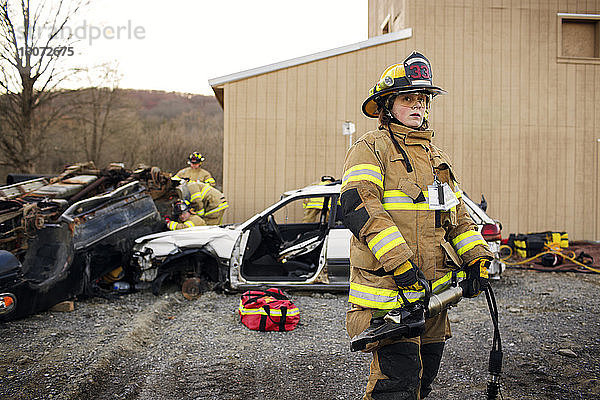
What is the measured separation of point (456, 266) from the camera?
8.87 ft

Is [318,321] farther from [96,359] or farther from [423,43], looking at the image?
[423,43]

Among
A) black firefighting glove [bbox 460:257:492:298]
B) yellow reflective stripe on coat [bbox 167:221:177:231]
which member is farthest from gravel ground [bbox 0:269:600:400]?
yellow reflective stripe on coat [bbox 167:221:177:231]

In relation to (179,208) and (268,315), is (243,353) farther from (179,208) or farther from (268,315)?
(179,208)

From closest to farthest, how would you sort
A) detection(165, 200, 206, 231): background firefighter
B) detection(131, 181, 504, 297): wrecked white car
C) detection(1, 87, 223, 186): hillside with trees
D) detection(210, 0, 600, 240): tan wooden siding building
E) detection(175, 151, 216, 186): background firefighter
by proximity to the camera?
1. detection(131, 181, 504, 297): wrecked white car
2. detection(165, 200, 206, 231): background firefighter
3. detection(175, 151, 216, 186): background firefighter
4. detection(210, 0, 600, 240): tan wooden siding building
5. detection(1, 87, 223, 186): hillside with trees

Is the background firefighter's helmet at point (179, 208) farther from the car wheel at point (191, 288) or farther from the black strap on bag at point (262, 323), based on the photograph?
the black strap on bag at point (262, 323)

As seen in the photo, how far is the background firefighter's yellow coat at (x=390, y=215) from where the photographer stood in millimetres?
2369

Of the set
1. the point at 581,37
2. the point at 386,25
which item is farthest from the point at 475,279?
the point at 386,25

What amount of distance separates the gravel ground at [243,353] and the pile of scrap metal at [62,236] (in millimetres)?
290

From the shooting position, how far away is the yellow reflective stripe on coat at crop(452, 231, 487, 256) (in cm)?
274

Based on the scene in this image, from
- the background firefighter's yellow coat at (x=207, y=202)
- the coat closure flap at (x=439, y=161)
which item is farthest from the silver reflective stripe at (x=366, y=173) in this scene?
the background firefighter's yellow coat at (x=207, y=202)

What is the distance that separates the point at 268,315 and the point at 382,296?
2687 mm

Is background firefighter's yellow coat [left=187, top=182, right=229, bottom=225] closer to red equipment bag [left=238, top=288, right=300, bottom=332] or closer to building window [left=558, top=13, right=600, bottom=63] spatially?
red equipment bag [left=238, top=288, right=300, bottom=332]

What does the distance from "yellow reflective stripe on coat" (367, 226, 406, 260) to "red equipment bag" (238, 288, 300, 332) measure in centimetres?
280

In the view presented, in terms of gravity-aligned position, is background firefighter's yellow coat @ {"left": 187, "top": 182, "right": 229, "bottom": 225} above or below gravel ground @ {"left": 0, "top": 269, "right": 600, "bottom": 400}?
above
